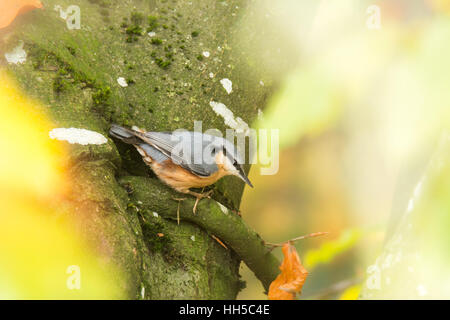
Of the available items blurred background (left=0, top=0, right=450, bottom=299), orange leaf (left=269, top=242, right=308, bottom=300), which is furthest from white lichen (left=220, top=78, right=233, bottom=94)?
orange leaf (left=269, top=242, right=308, bottom=300)

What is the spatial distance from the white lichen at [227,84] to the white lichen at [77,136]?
2.85 ft

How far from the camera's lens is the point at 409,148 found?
434 centimetres

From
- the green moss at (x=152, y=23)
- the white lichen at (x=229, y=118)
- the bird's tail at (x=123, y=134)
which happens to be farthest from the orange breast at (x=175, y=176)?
the green moss at (x=152, y=23)

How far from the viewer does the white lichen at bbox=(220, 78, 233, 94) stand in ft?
8.92

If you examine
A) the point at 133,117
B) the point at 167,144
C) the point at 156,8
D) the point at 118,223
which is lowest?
the point at 118,223

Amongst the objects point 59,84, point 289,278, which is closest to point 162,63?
point 59,84

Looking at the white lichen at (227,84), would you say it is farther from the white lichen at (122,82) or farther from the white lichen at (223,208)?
the white lichen at (223,208)

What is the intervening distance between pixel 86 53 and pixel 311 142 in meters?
3.85

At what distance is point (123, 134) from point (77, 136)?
36cm

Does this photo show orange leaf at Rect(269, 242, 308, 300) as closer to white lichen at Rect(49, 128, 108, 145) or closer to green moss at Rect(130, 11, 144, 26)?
white lichen at Rect(49, 128, 108, 145)

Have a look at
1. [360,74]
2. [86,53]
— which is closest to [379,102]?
[360,74]

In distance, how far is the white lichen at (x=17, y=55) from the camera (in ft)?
7.11

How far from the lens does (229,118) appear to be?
8.92 ft
